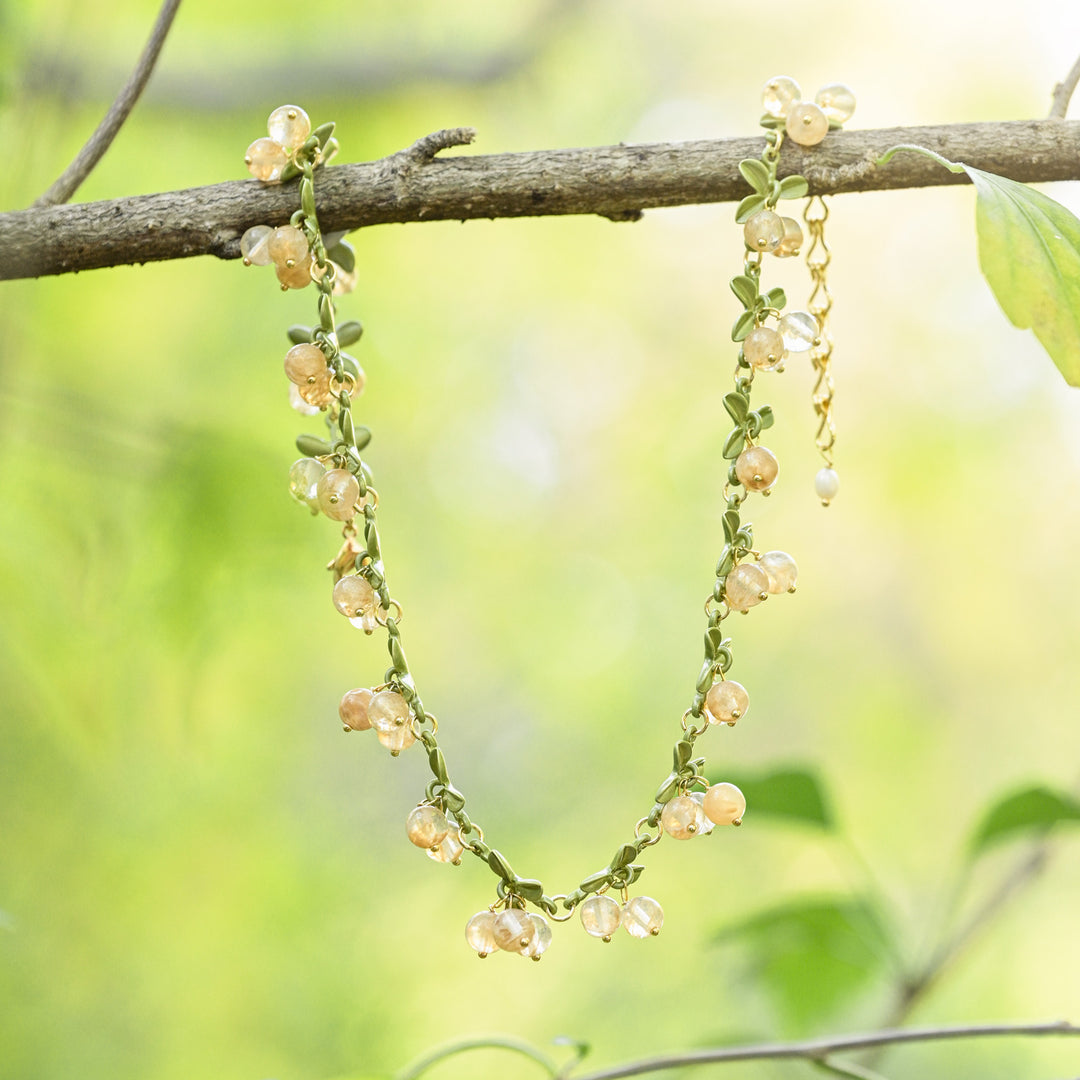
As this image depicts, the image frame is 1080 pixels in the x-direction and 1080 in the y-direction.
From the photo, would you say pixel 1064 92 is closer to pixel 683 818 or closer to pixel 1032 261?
pixel 1032 261

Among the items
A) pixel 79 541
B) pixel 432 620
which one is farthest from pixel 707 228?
pixel 79 541

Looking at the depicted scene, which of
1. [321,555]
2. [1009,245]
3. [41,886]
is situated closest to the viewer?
[1009,245]

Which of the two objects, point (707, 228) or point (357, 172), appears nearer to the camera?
point (357, 172)

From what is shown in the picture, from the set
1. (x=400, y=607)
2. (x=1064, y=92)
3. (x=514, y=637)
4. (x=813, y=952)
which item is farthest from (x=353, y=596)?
(x=514, y=637)

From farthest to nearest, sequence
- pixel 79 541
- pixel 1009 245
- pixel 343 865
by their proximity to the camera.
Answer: pixel 343 865
pixel 79 541
pixel 1009 245

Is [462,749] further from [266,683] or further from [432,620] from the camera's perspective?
[266,683]

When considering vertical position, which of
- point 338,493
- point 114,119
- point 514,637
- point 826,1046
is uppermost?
point 514,637
